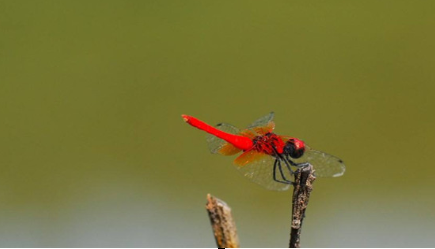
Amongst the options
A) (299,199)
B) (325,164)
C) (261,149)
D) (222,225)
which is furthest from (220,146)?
(222,225)

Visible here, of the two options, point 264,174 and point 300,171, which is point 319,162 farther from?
point 300,171

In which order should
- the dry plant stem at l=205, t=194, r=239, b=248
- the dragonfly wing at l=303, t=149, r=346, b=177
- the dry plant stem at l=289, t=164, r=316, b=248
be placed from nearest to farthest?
the dry plant stem at l=205, t=194, r=239, b=248, the dry plant stem at l=289, t=164, r=316, b=248, the dragonfly wing at l=303, t=149, r=346, b=177

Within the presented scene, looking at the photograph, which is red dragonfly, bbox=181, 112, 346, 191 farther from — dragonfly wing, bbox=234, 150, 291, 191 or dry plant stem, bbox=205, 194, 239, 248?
dry plant stem, bbox=205, 194, 239, 248

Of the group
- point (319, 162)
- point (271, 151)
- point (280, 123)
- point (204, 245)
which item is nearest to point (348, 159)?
point (280, 123)

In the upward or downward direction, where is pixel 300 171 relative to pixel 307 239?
Answer: downward

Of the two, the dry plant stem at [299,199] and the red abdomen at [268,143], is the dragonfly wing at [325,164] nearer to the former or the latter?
the red abdomen at [268,143]

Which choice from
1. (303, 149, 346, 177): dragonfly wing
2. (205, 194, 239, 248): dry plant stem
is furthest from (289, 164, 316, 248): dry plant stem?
(303, 149, 346, 177): dragonfly wing
